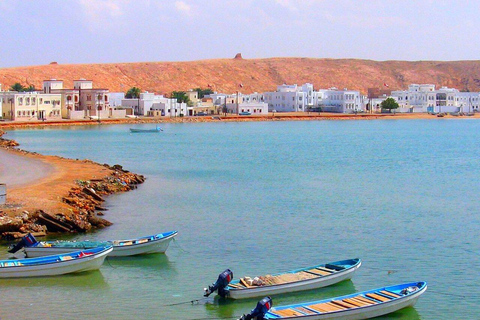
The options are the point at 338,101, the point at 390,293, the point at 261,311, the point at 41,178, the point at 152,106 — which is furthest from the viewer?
the point at 338,101

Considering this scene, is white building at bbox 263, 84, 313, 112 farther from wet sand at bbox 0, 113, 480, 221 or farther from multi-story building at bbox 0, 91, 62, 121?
wet sand at bbox 0, 113, 480, 221

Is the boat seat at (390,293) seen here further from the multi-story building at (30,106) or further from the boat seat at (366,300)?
the multi-story building at (30,106)

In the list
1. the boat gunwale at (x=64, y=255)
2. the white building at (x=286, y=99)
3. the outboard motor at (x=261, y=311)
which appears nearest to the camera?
the outboard motor at (x=261, y=311)

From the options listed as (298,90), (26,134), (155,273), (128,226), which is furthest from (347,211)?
(298,90)

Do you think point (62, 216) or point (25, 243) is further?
point (62, 216)

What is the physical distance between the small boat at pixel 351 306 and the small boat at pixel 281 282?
61.7 inches

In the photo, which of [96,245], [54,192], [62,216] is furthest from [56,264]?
[54,192]

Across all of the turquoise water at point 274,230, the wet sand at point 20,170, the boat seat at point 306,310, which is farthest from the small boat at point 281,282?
the wet sand at point 20,170

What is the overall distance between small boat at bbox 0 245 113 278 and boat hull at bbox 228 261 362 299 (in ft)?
14.8

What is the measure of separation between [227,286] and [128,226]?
32.9ft

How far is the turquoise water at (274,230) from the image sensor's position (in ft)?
59.0

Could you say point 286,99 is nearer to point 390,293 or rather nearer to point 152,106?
point 152,106

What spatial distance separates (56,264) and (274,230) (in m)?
9.39

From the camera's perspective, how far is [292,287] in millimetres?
17688
